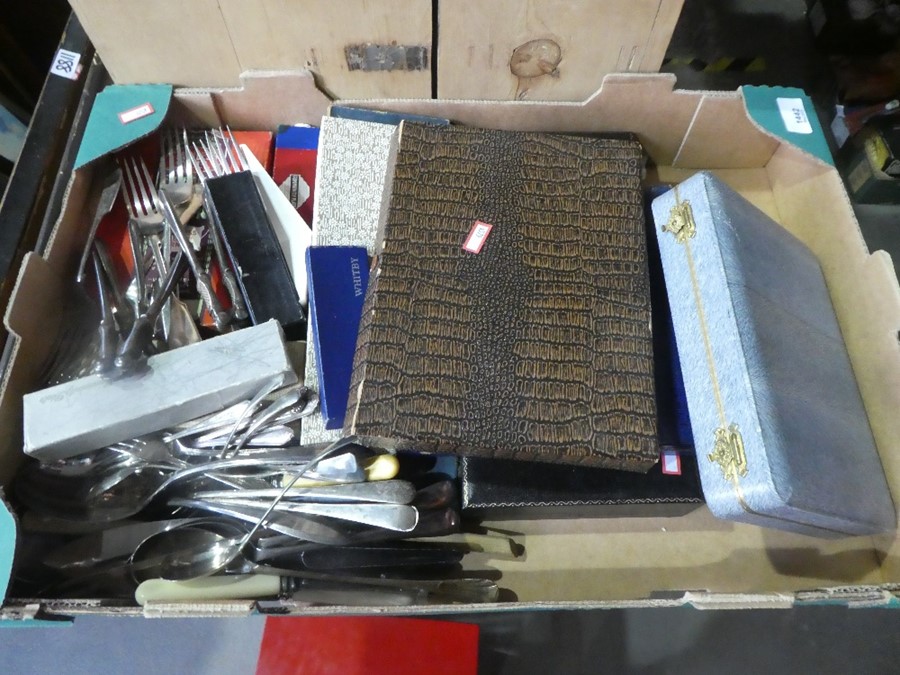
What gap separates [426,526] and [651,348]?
0.92 feet

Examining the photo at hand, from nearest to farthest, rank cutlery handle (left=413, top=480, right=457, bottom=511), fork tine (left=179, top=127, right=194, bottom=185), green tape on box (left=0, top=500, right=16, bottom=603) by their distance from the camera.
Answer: green tape on box (left=0, top=500, right=16, bottom=603)
cutlery handle (left=413, top=480, right=457, bottom=511)
fork tine (left=179, top=127, right=194, bottom=185)

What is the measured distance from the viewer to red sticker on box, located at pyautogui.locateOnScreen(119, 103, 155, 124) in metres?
0.71

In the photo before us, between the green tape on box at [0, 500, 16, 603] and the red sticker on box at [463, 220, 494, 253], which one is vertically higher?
the red sticker on box at [463, 220, 494, 253]

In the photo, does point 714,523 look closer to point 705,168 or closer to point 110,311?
point 705,168

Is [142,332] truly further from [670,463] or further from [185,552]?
[670,463]

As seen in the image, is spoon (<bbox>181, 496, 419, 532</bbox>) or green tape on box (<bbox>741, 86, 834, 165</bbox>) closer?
spoon (<bbox>181, 496, 419, 532</bbox>)

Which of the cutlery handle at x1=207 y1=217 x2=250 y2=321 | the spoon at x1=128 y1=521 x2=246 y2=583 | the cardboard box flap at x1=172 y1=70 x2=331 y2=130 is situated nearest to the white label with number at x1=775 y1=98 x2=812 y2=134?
the cardboard box flap at x1=172 y1=70 x2=331 y2=130

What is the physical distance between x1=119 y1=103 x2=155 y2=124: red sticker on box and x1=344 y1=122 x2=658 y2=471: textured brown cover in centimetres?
30

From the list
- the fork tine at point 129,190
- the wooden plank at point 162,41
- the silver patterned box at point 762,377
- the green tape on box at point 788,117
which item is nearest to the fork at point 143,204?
the fork tine at point 129,190

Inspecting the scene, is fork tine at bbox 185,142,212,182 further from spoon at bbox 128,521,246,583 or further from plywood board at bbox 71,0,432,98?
spoon at bbox 128,521,246,583

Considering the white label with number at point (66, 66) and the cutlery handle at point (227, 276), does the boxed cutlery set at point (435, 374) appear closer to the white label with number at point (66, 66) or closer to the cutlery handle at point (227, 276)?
the cutlery handle at point (227, 276)

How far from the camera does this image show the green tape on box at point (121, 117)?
70 cm

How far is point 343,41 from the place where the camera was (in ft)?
2.29

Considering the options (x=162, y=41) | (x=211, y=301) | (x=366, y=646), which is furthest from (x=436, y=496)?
(x=162, y=41)
